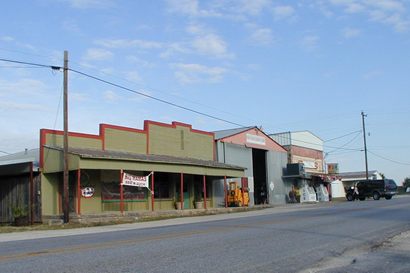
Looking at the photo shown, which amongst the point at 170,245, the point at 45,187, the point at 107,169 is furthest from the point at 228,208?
the point at 170,245

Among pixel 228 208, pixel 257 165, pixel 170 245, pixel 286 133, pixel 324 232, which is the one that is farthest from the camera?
pixel 286 133

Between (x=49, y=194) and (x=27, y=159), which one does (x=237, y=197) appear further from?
(x=27, y=159)

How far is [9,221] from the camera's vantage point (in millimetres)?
28391

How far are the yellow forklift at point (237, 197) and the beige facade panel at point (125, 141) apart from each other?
927cm

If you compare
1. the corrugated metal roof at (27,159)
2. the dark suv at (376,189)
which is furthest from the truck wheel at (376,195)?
the corrugated metal roof at (27,159)

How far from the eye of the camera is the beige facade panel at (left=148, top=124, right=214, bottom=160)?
1347 inches

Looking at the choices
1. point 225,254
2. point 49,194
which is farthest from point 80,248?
point 49,194

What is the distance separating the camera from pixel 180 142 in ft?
120

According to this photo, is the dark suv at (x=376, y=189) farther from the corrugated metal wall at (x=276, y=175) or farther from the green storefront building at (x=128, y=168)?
the green storefront building at (x=128, y=168)

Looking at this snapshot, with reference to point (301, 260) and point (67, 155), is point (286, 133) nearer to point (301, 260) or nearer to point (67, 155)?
point (67, 155)

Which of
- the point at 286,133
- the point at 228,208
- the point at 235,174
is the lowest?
the point at 228,208

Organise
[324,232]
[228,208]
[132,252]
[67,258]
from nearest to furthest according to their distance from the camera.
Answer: [67,258] < [132,252] < [324,232] < [228,208]

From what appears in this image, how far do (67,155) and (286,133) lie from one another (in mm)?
35008

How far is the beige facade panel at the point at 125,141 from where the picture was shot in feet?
100
